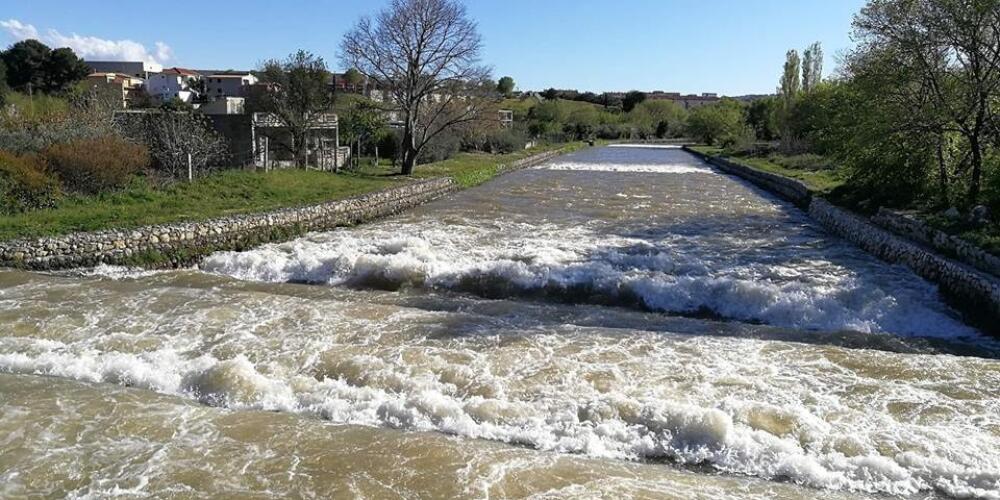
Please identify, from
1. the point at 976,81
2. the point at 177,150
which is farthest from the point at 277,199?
the point at 976,81

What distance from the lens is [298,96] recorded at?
29297 mm

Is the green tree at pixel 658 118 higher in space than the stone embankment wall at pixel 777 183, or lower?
higher

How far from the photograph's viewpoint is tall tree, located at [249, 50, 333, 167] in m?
29.1

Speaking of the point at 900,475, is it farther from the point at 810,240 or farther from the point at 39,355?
the point at 810,240

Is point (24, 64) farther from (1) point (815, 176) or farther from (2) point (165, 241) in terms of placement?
(1) point (815, 176)

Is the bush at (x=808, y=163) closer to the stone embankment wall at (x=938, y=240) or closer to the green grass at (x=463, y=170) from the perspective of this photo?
the green grass at (x=463, y=170)

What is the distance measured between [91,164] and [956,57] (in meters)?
22.0

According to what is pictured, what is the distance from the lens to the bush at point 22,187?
15.5 metres

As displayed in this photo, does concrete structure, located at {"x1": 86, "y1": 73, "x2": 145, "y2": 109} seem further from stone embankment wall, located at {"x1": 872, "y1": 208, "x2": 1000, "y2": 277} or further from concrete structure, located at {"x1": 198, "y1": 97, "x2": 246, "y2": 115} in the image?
stone embankment wall, located at {"x1": 872, "y1": 208, "x2": 1000, "y2": 277}

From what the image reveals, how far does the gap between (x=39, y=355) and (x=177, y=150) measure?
12926 millimetres

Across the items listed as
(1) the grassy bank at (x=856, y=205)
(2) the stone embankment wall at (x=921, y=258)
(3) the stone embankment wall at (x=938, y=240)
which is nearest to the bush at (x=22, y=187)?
(2) the stone embankment wall at (x=921, y=258)

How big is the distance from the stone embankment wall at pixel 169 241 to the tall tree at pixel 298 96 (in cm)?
1052

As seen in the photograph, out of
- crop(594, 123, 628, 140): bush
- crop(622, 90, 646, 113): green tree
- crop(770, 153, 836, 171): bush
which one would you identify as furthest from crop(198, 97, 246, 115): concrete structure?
crop(622, 90, 646, 113): green tree

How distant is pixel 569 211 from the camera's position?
23.2 meters
